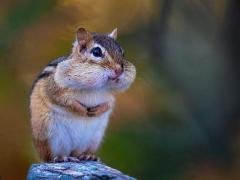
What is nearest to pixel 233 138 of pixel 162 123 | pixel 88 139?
pixel 162 123

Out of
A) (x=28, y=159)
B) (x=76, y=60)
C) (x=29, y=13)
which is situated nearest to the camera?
(x=76, y=60)

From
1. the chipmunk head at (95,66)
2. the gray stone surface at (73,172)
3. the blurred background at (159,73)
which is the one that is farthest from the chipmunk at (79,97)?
the blurred background at (159,73)

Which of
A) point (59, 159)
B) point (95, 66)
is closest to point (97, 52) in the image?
point (95, 66)

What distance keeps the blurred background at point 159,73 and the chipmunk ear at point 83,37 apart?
2.93m

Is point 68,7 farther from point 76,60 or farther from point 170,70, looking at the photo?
point 76,60

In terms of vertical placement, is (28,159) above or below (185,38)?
below

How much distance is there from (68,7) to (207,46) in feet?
4.10

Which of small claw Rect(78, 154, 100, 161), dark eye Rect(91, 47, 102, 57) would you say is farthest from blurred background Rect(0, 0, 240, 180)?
dark eye Rect(91, 47, 102, 57)

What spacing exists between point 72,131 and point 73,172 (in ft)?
2.57

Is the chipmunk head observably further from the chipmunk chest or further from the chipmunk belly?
the chipmunk belly

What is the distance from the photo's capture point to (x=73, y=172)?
3520mm

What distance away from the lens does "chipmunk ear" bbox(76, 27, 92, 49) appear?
4.23 metres

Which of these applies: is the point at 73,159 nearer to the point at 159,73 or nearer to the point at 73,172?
the point at 73,172

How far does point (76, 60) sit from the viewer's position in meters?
4.23
